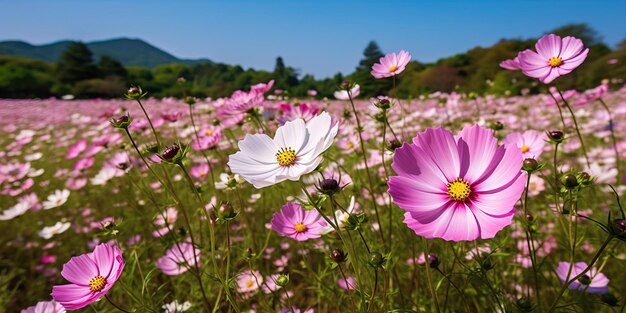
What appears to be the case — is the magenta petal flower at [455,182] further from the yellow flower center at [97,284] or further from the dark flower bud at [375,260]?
the yellow flower center at [97,284]

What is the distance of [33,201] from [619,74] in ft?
38.1

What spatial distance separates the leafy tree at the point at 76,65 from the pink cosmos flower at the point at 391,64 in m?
28.9

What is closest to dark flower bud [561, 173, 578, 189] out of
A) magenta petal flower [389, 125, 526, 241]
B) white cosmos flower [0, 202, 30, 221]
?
magenta petal flower [389, 125, 526, 241]

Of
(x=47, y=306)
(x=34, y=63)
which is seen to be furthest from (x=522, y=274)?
(x=34, y=63)

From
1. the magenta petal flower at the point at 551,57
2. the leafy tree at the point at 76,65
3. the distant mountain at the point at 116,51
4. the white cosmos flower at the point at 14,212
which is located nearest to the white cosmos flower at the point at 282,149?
the magenta petal flower at the point at 551,57

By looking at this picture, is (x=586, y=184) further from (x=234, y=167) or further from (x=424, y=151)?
(x=234, y=167)

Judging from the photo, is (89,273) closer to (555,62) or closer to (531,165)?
(531,165)

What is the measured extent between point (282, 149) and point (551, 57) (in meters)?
0.70

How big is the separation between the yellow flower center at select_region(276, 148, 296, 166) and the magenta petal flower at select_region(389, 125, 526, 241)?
27 cm

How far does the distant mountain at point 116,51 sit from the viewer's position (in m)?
106

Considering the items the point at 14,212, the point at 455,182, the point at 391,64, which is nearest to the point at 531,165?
the point at 455,182

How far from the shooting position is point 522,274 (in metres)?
1.26

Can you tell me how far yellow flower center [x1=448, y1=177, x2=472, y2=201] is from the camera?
1.62 ft

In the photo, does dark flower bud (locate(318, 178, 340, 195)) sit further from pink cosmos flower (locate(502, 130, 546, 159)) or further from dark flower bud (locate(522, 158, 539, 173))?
pink cosmos flower (locate(502, 130, 546, 159))
